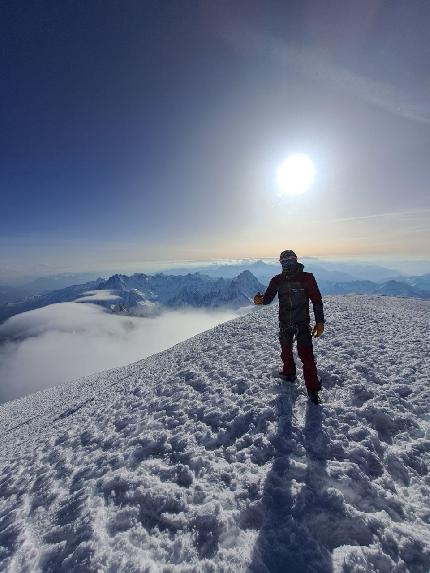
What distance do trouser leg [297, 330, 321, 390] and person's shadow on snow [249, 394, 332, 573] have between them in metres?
1.31

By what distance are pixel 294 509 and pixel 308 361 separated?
13.3 feet

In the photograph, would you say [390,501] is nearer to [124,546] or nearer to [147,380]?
[124,546]

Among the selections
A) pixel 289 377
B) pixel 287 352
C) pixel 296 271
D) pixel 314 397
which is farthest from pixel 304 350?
pixel 296 271

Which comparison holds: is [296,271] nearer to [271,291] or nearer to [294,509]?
[271,291]

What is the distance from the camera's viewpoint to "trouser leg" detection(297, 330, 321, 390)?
819cm

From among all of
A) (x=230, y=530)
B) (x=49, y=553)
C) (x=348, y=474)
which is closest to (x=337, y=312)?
(x=348, y=474)

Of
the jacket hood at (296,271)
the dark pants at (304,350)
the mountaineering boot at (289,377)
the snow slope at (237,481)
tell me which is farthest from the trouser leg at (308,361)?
the jacket hood at (296,271)

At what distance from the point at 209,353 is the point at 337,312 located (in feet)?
35.7

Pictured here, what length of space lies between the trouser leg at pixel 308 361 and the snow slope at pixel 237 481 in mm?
612

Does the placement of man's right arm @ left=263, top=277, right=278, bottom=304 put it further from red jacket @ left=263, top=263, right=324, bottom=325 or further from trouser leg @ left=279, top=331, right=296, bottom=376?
trouser leg @ left=279, top=331, right=296, bottom=376

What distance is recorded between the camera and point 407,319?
18297 millimetres

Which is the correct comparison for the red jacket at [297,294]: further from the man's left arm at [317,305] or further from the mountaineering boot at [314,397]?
the mountaineering boot at [314,397]

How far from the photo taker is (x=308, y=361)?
8.34m

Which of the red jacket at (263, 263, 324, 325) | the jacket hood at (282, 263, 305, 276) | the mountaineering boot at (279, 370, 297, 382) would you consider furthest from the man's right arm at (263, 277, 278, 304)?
the mountaineering boot at (279, 370, 297, 382)
